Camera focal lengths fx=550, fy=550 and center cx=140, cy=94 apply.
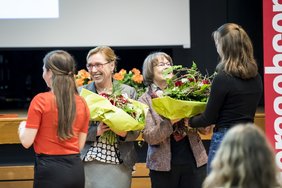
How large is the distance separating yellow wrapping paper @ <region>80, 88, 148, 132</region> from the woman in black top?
389 millimetres

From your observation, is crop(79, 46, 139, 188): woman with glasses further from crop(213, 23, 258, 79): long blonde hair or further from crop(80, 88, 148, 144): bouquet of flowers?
crop(213, 23, 258, 79): long blonde hair

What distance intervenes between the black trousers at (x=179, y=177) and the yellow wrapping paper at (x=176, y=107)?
0.33 m

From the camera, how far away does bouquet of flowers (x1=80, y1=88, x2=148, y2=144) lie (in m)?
2.93

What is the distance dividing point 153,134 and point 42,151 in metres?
0.69

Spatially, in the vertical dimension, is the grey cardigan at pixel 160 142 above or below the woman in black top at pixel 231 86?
below

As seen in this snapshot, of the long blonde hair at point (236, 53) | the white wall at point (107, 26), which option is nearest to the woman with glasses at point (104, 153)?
the long blonde hair at point (236, 53)

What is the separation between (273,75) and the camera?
4.25 metres

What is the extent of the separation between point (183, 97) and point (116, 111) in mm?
393

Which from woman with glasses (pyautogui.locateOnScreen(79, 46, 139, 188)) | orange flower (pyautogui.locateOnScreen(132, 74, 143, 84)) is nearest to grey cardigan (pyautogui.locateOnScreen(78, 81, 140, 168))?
woman with glasses (pyautogui.locateOnScreen(79, 46, 139, 188))

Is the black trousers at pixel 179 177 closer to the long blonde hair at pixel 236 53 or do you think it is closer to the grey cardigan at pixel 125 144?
the grey cardigan at pixel 125 144

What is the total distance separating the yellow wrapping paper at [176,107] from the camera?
9.79 ft

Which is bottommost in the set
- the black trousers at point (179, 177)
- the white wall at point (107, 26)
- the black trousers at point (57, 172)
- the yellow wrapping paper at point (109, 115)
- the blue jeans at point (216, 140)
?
the black trousers at point (179, 177)

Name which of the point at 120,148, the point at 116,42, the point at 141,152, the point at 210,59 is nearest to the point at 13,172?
the point at 141,152

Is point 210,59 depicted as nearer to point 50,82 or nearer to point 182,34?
point 182,34
